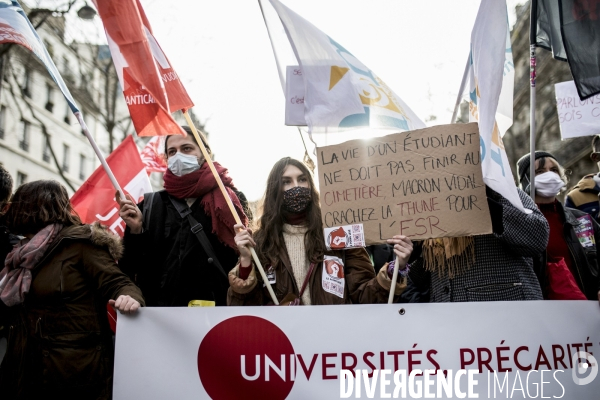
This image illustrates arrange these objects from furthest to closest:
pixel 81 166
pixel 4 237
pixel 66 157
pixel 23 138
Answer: pixel 81 166 → pixel 66 157 → pixel 23 138 → pixel 4 237

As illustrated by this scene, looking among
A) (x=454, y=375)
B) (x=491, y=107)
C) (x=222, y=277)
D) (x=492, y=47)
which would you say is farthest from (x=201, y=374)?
(x=492, y=47)

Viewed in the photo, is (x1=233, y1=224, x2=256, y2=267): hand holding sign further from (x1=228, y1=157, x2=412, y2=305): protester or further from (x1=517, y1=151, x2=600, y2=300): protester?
(x1=517, y1=151, x2=600, y2=300): protester

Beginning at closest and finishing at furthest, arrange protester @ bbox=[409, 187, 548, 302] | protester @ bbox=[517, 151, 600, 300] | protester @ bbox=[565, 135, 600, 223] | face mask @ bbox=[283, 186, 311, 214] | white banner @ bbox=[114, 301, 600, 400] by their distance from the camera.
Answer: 1. white banner @ bbox=[114, 301, 600, 400]
2. protester @ bbox=[409, 187, 548, 302]
3. face mask @ bbox=[283, 186, 311, 214]
4. protester @ bbox=[517, 151, 600, 300]
5. protester @ bbox=[565, 135, 600, 223]

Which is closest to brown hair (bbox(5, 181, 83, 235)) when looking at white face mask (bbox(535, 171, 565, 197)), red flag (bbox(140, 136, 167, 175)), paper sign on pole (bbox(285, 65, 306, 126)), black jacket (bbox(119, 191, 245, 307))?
black jacket (bbox(119, 191, 245, 307))

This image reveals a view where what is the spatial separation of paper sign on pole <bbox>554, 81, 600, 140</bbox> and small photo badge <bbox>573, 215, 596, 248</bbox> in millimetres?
1216

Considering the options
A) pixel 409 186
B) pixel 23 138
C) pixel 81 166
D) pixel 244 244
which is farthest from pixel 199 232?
pixel 81 166

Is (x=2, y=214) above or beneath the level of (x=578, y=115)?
beneath

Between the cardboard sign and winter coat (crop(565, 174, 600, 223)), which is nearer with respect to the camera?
the cardboard sign

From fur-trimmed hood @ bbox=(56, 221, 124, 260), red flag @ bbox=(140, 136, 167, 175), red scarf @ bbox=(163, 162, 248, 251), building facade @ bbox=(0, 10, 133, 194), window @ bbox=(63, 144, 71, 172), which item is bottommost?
fur-trimmed hood @ bbox=(56, 221, 124, 260)

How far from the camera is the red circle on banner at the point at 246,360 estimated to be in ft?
9.62

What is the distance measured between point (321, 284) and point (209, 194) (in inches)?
40.8

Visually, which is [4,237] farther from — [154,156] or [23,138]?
[23,138]

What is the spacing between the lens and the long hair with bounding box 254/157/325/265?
11.6ft

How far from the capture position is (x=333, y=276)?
3.41 m
